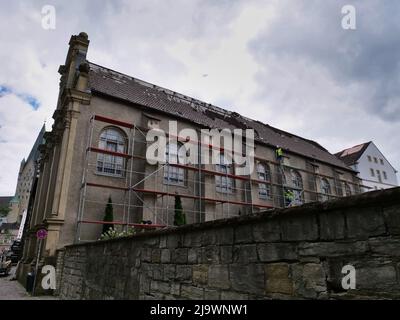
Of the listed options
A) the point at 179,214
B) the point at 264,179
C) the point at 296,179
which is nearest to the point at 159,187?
the point at 179,214

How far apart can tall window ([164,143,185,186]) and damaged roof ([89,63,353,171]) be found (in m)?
2.21

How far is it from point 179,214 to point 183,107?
8.87m

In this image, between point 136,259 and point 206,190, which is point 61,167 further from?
point 136,259

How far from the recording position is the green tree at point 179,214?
16231mm

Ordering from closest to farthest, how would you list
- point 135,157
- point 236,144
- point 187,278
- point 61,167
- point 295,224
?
point 295,224 < point 187,278 < point 61,167 < point 135,157 < point 236,144

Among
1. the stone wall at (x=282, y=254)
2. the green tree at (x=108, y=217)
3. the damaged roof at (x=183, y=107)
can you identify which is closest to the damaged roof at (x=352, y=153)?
the damaged roof at (x=183, y=107)

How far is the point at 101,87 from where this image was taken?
17.2 m

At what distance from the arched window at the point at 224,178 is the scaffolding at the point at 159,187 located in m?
0.07

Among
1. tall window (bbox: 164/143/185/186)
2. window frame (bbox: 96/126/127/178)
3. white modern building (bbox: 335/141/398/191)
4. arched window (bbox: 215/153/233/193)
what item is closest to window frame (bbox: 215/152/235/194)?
arched window (bbox: 215/153/233/193)

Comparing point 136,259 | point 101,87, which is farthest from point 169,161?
point 136,259

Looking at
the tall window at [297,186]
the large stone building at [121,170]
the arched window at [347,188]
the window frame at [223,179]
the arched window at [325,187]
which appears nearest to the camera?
the large stone building at [121,170]

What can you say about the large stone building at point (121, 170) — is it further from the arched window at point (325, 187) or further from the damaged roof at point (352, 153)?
the damaged roof at point (352, 153)

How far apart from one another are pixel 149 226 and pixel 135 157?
380 centimetres

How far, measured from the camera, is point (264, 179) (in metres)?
22.9
